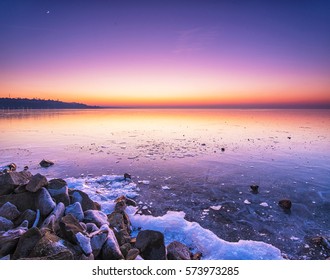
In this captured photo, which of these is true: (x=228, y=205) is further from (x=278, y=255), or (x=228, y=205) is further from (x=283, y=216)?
(x=278, y=255)

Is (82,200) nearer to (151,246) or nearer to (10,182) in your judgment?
(10,182)

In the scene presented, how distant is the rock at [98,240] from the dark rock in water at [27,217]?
1695mm

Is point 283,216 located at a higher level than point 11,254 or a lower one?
lower

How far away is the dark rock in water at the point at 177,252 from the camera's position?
510cm

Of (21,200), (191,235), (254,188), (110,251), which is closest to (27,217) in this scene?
(21,200)

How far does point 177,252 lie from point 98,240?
1845mm

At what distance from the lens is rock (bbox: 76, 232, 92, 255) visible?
433cm

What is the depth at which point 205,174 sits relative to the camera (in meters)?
12.4

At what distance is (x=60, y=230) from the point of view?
189 inches

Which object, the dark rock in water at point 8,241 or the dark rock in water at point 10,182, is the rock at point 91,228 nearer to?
the dark rock in water at point 8,241

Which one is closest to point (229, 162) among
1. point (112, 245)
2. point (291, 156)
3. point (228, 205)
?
point (291, 156)

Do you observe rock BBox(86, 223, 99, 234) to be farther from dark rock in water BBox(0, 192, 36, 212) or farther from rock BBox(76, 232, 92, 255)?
dark rock in water BBox(0, 192, 36, 212)

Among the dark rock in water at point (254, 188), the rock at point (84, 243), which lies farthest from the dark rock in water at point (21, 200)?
the dark rock in water at point (254, 188)
